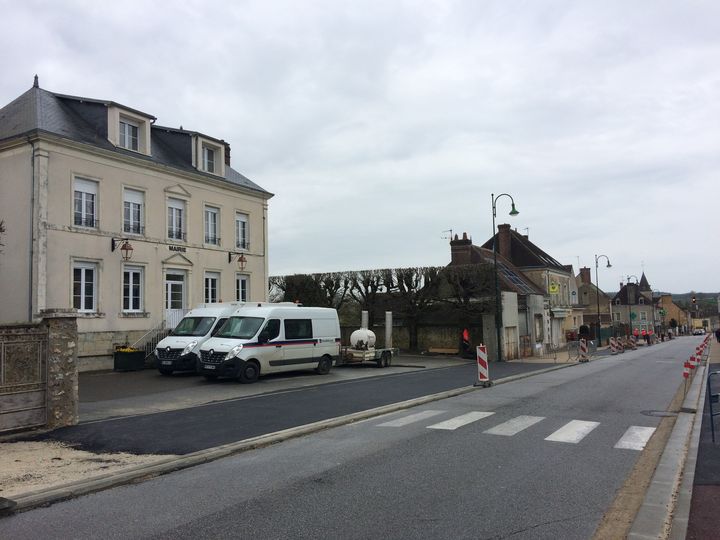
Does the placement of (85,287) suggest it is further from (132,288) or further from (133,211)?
(133,211)

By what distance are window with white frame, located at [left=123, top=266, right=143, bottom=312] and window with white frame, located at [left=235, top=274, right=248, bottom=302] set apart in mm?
5629

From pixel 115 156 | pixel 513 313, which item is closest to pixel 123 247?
pixel 115 156

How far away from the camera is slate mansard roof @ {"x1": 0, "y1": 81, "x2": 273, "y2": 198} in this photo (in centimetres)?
2077

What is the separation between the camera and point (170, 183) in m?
24.7

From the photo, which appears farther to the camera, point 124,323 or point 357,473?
point 124,323

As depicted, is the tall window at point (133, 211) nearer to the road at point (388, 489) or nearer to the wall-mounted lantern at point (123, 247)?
the wall-mounted lantern at point (123, 247)

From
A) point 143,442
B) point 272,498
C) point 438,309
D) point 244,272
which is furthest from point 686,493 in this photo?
point 438,309

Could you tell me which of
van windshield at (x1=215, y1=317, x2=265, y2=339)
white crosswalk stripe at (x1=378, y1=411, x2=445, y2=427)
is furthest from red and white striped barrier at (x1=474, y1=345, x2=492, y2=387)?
van windshield at (x1=215, y1=317, x2=265, y2=339)

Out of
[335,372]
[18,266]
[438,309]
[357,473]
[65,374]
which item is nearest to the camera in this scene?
[357,473]

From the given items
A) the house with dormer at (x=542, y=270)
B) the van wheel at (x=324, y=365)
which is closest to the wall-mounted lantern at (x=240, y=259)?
the van wheel at (x=324, y=365)

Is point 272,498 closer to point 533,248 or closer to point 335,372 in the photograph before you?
point 335,372

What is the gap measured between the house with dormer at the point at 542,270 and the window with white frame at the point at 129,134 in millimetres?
35882

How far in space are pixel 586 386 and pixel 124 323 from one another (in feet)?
55.3

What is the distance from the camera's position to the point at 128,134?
2381 cm
